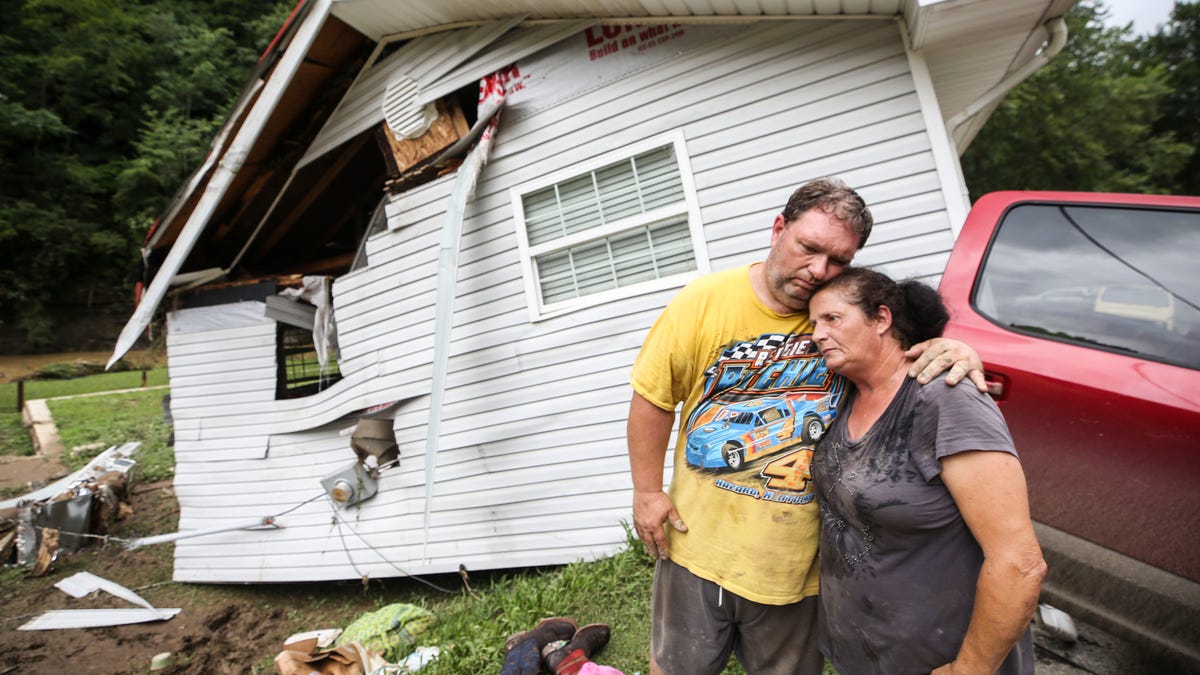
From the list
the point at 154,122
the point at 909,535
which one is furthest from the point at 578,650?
the point at 154,122

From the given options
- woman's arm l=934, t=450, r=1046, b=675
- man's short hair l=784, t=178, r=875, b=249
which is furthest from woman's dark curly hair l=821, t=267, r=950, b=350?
woman's arm l=934, t=450, r=1046, b=675

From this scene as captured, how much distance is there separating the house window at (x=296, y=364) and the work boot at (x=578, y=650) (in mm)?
4924

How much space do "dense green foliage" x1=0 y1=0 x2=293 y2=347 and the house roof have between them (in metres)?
26.3

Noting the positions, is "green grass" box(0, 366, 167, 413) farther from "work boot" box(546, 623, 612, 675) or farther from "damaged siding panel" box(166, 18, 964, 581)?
"work boot" box(546, 623, 612, 675)

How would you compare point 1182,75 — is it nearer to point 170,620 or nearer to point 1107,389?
point 1107,389

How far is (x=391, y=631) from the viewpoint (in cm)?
426

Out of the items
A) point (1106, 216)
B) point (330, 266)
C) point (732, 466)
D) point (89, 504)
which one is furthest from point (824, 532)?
point (89, 504)

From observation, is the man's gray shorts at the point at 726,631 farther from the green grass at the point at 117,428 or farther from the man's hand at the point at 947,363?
the green grass at the point at 117,428

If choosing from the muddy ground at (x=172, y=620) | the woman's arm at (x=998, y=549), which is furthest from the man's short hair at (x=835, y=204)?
the muddy ground at (x=172, y=620)

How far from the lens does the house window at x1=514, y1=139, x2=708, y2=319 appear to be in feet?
14.9

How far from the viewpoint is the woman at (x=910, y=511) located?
127 centimetres

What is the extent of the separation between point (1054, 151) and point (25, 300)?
4182 centimetres

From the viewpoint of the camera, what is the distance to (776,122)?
4.22m

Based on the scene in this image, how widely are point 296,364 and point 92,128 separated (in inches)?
1370
